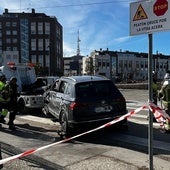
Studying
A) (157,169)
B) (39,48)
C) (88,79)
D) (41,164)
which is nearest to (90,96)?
(88,79)

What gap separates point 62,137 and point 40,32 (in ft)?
340

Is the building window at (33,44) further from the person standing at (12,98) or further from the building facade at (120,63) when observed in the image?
the person standing at (12,98)

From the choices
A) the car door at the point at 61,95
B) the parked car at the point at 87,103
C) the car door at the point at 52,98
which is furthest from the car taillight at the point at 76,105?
the car door at the point at 52,98

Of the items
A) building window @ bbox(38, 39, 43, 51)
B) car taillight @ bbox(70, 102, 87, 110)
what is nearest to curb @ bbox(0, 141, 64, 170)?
car taillight @ bbox(70, 102, 87, 110)

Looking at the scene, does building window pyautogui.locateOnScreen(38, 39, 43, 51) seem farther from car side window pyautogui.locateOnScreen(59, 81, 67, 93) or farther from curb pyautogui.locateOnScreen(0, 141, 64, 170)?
curb pyautogui.locateOnScreen(0, 141, 64, 170)

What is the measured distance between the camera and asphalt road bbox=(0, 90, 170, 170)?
7.43m

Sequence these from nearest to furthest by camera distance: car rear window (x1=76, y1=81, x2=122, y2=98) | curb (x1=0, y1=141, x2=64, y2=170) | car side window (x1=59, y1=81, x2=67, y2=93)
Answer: curb (x1=0, y1=141, x2=64, y2=170) < car rear window (x1=76, y1=81, x2=122, y2=98) < car side window (x1=59, y1=81, x2=67, y2=93)

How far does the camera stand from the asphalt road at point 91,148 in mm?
7430

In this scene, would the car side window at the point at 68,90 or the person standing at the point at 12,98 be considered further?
the person standing at the point at 12,98

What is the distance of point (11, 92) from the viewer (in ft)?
40.7

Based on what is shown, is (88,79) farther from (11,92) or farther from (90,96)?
(11,92)

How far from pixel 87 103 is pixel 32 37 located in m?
105

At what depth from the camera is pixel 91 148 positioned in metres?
9.05

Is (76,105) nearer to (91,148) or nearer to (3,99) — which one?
(91,148)
